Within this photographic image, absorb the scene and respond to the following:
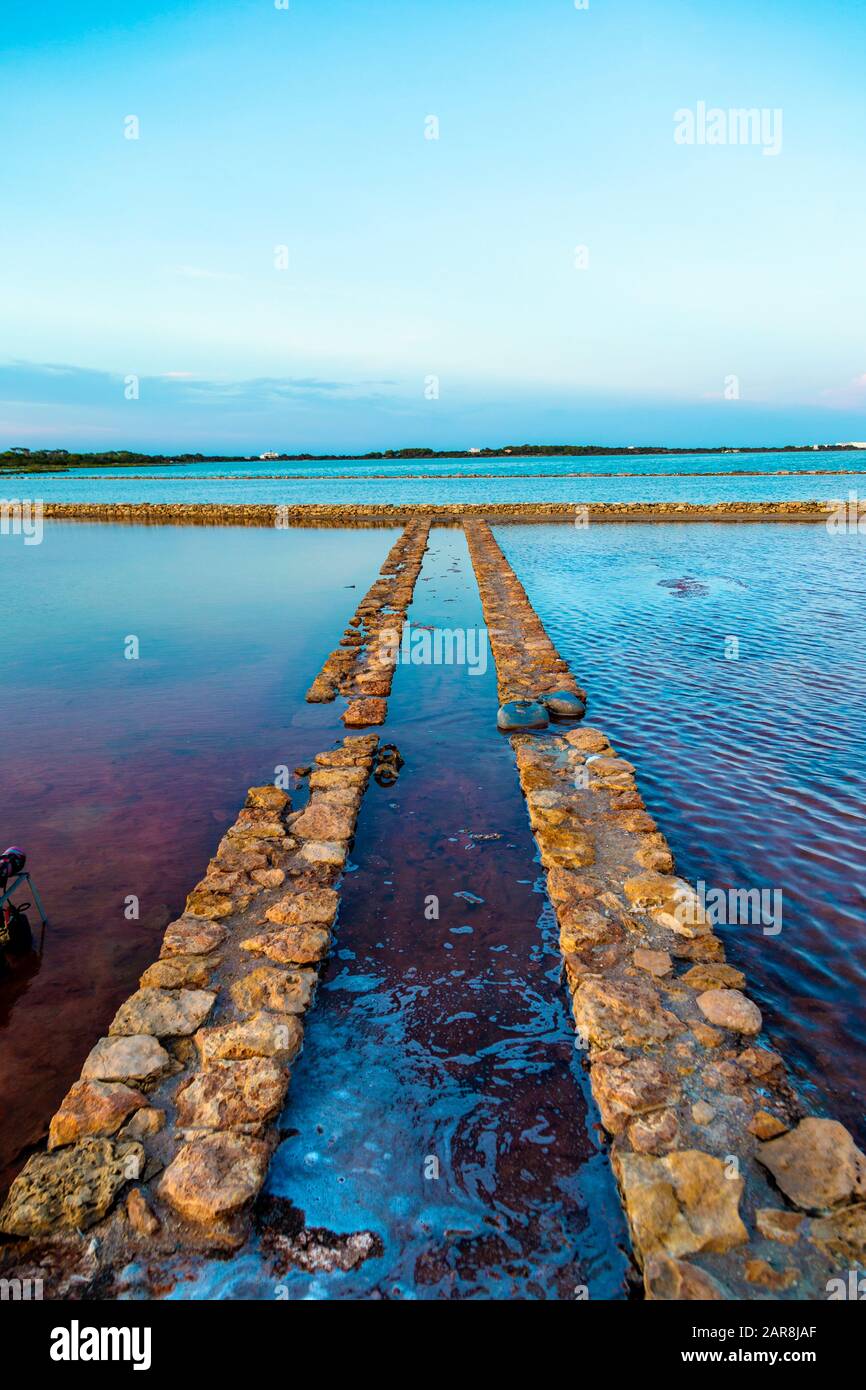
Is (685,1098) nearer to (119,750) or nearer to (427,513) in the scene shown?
(119,750)

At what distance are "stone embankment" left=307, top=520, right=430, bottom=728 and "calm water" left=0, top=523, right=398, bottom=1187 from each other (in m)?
0.43

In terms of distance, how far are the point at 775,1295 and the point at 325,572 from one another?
844 inches

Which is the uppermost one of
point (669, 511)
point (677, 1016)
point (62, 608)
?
point (669, 511)

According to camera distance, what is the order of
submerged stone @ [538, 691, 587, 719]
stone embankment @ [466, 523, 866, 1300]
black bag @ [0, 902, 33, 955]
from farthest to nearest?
1. submerged stone @ [538, 691, 587, 719]
2. black bag @ [0, 902, 33, 955]
3. stone embankment @ [466, 523, 866, 1300]

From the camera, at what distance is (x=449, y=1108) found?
377cm

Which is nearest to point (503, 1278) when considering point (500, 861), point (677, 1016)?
point (677, 1016)

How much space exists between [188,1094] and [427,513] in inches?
1539

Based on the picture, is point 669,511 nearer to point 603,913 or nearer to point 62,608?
point 62,608

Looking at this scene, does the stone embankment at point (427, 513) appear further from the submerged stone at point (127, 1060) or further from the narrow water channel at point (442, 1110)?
the submerged stone at point (127, 1060)

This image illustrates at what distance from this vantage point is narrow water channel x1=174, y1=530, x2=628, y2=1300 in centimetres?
298

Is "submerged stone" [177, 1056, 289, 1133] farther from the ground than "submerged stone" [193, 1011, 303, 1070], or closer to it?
closer to it

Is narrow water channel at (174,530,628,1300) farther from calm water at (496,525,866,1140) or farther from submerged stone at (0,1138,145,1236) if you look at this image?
calm water at (496,525,866,1140)

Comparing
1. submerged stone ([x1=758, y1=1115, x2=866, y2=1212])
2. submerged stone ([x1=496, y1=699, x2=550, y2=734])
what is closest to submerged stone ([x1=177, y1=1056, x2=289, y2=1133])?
submerged stone ([x1=758, y1=1115, x2=866, y2=1212])

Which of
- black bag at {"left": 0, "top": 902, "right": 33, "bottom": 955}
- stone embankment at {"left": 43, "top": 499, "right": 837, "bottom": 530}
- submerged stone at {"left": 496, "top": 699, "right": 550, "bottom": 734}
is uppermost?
stone embankment at {"left": 43, "top": 499, "right": 837, "bottom": 530}
